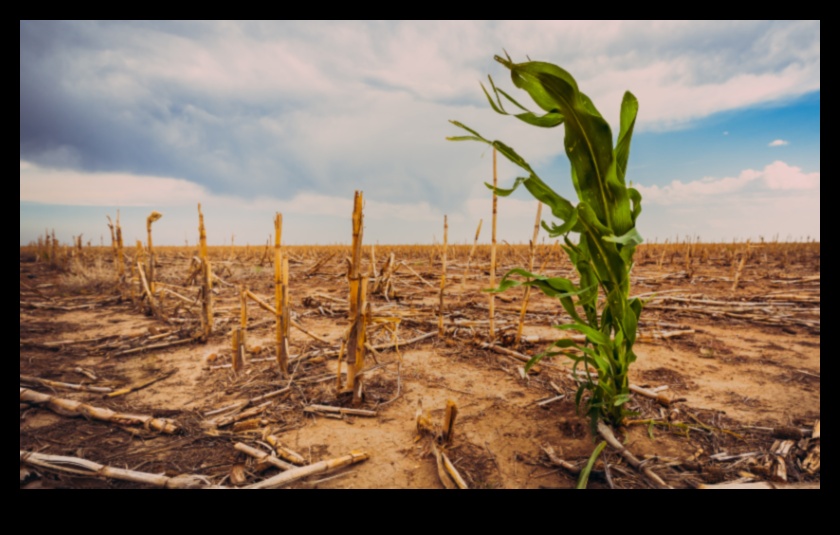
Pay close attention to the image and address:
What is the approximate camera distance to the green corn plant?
223 cm

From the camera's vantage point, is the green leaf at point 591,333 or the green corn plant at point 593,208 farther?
the green leaf at point 591,333

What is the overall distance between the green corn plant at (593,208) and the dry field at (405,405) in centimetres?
40

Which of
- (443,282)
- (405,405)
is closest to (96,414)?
(405,405)

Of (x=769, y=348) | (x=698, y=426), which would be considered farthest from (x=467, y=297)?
(x=698, y=426)

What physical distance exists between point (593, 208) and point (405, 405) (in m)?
2.14

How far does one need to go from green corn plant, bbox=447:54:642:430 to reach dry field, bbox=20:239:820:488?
1.32ft

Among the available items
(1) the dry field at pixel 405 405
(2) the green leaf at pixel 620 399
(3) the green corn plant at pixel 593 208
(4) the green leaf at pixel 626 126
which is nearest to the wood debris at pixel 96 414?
(1) the dry field at pixel 405 405

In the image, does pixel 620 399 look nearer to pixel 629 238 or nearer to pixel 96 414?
pixel 629 238

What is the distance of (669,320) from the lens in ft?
20.9

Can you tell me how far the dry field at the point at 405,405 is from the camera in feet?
7.79

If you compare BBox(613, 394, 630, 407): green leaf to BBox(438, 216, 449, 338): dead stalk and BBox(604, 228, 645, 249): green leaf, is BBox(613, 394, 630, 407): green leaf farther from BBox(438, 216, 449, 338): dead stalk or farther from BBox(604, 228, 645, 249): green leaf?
BBox(438, 216, 449, 338): dead stalk

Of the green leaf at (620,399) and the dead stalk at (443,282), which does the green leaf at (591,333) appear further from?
the dead stalk at (443,282)
